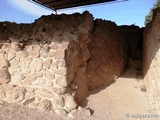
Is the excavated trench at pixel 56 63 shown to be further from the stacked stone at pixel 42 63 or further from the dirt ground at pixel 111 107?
the dirt ground at pixel 111 107

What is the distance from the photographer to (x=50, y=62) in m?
3.25

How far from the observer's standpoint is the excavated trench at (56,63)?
10.4ft

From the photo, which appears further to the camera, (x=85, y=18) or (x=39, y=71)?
(x=85, y=18)

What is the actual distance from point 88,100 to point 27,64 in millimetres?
1533

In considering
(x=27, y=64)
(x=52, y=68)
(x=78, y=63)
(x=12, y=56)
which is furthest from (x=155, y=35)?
(x=12, y=56)

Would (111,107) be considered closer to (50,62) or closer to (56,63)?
(56,63)

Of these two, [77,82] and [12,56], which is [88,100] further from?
[12,56]

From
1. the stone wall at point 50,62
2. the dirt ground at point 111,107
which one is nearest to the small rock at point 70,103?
the stone wall at point 50,62

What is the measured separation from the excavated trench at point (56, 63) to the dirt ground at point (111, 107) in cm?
11

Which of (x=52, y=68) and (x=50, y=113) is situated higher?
(x=52, y=68)

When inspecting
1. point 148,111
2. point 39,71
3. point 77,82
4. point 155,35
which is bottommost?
point 148,111

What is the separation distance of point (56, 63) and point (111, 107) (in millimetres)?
1461

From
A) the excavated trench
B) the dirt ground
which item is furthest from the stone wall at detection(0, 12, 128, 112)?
the dirt ground

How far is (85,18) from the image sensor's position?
12.2 feet
